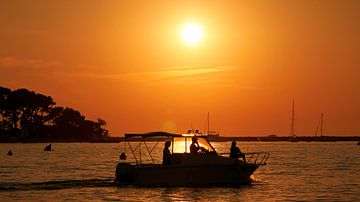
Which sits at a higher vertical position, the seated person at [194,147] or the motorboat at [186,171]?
the seated person at [194,147]

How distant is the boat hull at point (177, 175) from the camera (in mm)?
41500

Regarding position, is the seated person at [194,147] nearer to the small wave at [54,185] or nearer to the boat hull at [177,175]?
the boat hull at [177,175]

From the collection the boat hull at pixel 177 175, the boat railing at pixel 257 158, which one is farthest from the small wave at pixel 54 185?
the boat railing at pixel 257 158

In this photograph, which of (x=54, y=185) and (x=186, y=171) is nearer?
(x=186, y=171)

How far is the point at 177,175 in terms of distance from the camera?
41.5 meters

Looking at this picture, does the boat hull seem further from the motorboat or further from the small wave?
the small wave

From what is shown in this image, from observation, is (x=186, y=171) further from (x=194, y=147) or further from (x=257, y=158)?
(x=257, y=158)

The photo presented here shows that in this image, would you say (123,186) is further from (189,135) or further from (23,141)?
(23,141)

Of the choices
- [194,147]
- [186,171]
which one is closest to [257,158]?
[186,171]

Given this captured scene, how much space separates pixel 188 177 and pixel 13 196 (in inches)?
420

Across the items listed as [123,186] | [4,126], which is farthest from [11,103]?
[123,186]

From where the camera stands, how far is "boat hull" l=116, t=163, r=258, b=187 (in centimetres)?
4150

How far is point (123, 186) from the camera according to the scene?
4253 cm

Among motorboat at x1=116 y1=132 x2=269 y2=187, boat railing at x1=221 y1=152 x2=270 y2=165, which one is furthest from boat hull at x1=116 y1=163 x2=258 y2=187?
boat railing at x1=221 y1=152 x2=270 y2=165
